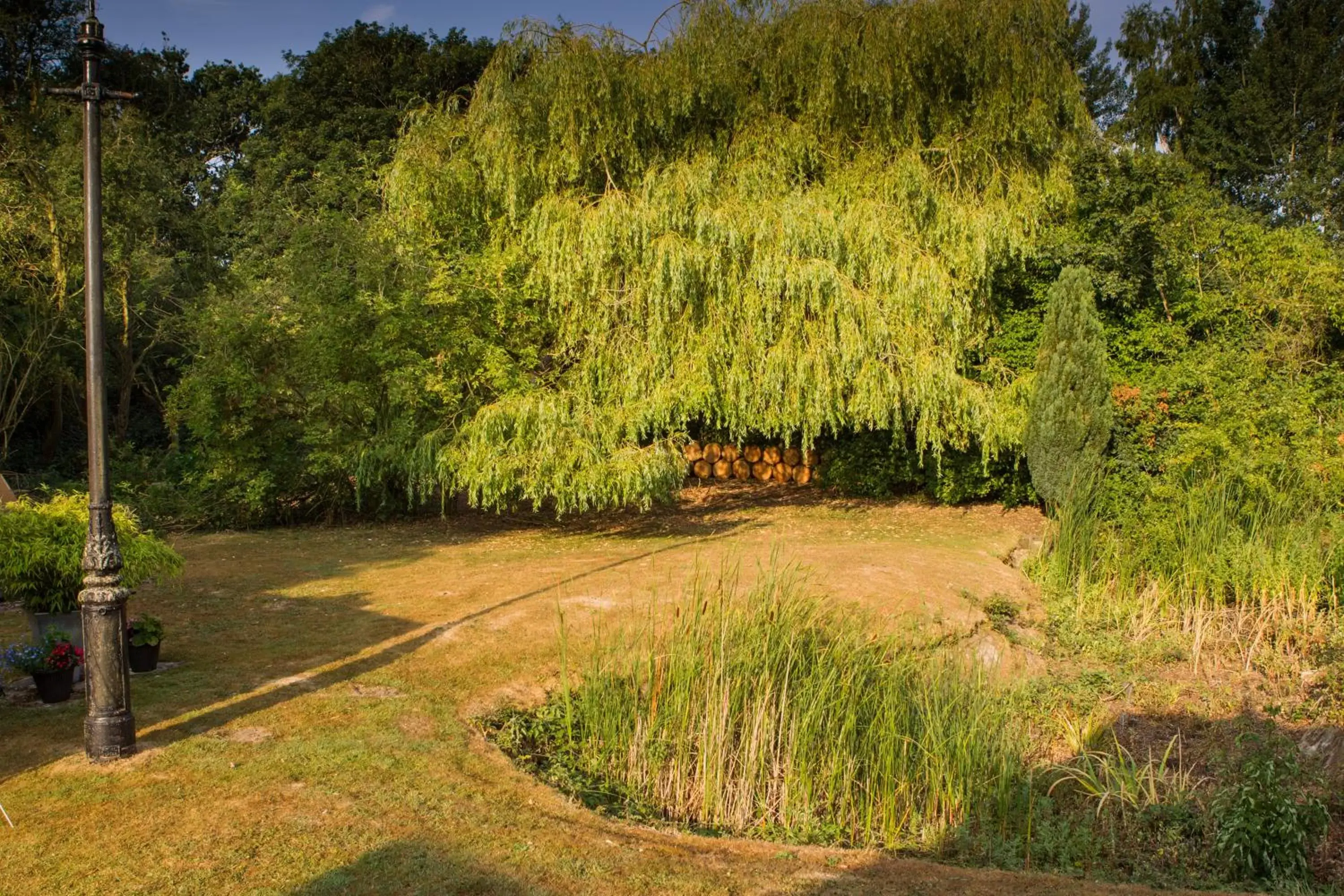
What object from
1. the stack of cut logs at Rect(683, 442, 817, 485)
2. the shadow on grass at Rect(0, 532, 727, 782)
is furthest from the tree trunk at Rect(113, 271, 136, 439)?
the stack of cut logs at Rect(683, 442, 817, 485)

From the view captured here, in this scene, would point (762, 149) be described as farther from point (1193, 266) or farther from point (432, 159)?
point (1193, 266)

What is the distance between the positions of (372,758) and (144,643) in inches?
85.7

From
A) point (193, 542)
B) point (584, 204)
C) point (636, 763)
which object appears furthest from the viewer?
point (584, 204)

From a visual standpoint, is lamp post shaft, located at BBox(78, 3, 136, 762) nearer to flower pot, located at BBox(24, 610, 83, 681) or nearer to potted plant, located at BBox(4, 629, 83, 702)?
potted plant, located at BBox(4, 629, 83, 702)

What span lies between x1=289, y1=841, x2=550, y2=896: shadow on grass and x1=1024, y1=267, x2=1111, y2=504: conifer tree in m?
9.75

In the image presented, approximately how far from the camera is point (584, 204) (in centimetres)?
1235

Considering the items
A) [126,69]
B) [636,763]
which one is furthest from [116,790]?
[126,69]

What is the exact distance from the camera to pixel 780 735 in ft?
16.6

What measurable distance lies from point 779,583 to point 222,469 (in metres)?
8.55

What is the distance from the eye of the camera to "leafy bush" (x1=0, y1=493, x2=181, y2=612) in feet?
18.9

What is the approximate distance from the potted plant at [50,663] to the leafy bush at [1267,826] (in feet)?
20.7

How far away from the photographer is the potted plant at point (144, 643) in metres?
5.95

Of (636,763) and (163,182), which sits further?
(163,182)

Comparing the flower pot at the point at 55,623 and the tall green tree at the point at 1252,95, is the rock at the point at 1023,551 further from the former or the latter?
the tall green tree at the point at 1252,95
